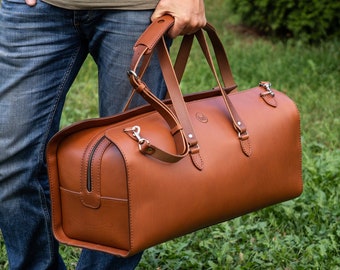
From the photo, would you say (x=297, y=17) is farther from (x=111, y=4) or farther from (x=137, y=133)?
(x=137, y=133)

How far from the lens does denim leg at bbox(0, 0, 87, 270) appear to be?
2.44 m

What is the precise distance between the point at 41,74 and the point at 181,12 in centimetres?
45

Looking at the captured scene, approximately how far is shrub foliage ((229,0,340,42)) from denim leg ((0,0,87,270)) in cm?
517

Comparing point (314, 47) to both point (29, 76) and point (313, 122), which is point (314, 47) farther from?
point (29, 76)

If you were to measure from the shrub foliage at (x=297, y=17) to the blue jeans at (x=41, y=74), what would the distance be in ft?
16.8

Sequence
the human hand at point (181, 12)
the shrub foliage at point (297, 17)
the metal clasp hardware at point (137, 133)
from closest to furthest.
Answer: the metal clasp hardware at point (137, 133), the human hand at point (181, 12), the shrub foliage at point (297, 17)

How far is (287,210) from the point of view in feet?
12.5

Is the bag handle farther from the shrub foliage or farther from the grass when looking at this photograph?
the shrub foliage

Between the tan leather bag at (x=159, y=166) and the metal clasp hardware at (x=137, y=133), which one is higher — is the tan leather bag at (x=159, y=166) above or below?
below

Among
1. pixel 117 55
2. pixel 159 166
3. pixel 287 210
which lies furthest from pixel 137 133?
pixel 287 210

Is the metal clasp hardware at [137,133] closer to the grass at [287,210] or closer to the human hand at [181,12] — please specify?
the human hand at [181,12]

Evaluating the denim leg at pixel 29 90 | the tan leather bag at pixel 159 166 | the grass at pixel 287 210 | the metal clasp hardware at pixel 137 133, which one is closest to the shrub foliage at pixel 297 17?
the grass at pixel 287 210

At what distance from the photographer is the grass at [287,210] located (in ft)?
11.2

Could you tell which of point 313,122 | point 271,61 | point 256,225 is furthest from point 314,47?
point 256,225
